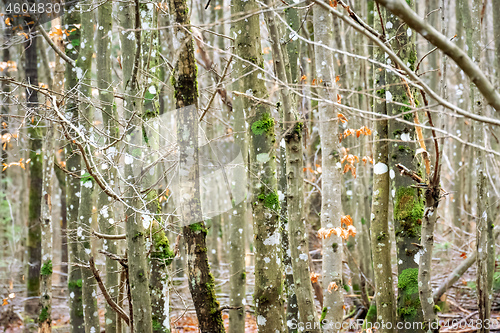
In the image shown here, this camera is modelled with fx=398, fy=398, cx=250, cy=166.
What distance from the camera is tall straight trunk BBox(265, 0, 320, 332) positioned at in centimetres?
482

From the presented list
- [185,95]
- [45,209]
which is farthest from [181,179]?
[45,209]

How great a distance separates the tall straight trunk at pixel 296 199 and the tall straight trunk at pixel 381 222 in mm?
1318

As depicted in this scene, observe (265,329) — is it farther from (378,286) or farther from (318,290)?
(318,290)

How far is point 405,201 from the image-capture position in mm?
5492

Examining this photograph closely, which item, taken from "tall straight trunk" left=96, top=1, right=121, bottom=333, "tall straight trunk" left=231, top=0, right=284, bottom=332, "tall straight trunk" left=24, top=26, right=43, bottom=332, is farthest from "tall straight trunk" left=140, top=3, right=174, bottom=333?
"tall straight trunk" left=24, top=26, right=43, bottom=332

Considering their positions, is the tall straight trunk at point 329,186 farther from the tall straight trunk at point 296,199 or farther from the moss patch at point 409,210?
the moss patch at point 409,210

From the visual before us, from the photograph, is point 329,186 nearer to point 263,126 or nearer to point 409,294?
point 263,126

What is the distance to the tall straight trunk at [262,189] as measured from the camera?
461cm

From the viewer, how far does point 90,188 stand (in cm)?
710

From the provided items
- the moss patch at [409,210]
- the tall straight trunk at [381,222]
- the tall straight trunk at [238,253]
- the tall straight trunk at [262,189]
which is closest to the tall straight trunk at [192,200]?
the tall straight trunk at [262,189]

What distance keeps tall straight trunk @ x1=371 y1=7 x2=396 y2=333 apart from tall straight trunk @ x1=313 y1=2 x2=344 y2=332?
67.2 inches

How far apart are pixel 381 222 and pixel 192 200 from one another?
9.59 feet

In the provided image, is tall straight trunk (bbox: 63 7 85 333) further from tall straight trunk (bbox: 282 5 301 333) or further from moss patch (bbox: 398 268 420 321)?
Result: moss patch (bbox: 398 268 420 321)

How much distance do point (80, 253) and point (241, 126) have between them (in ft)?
12.8
